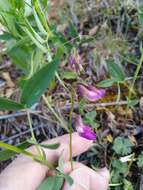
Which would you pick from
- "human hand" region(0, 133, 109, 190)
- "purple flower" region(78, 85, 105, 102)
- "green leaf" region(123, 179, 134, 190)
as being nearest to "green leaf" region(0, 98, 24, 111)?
"purple flower" region(78, 85, 105, 102)

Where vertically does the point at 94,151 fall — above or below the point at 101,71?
below

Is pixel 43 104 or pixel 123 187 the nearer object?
pixel 123 187

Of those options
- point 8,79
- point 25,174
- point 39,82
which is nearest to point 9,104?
point 39,82

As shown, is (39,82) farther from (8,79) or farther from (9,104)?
(8,79)

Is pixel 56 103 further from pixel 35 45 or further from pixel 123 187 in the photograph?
pixel 35 45

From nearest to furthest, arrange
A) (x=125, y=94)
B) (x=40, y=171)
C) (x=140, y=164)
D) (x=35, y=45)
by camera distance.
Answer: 1. (x=35, y=45)
2. (x=40, y=171)
3. (x=140, y=164)
4. (x=125, y=94)

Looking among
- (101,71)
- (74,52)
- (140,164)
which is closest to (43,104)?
(101,71)
